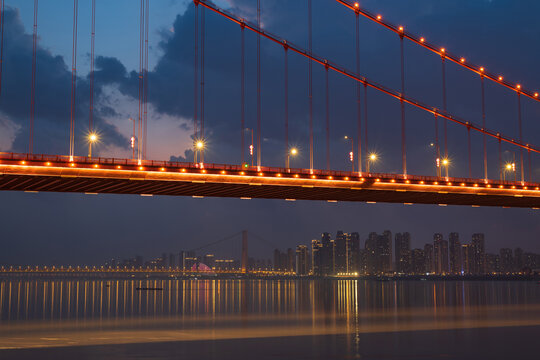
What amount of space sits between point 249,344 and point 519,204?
47852 mm

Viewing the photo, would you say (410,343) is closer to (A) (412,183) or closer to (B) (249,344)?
(B) (249,344)

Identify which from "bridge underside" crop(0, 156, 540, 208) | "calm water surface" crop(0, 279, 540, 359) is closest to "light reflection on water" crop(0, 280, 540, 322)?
"calm water surface" crop(0, 279, 540, 359)

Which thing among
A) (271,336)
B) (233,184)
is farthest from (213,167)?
(271,336)

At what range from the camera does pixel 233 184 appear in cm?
4888

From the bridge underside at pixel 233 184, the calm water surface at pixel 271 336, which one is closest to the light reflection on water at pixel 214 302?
the calm water surface at pixel 271 336

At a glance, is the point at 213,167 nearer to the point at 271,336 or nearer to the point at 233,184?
the point at 233,184

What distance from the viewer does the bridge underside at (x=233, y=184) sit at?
43000 millimetres

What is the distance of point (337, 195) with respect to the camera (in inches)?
2218

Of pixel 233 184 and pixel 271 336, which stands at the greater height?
pixel 233 184

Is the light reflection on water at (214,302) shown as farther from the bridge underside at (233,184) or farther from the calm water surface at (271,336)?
the bridge underside at (233,184)

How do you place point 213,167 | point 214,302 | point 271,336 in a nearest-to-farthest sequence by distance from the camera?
point 271,336 < point 213,167 < point 214,302

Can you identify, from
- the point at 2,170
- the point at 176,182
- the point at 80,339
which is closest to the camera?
the point at 80,339

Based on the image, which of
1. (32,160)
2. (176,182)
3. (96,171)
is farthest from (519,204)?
(32,160)

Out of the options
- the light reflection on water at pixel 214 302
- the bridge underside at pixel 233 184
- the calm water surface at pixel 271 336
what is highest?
the bridge underside at pixel 233 184
